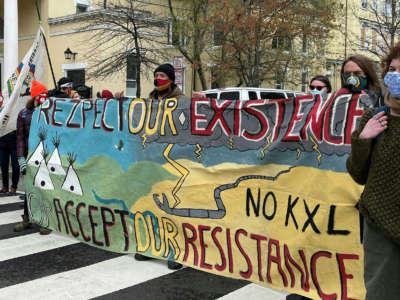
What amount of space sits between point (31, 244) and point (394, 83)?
4.64 meters

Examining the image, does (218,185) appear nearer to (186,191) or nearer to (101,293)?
(186,191)

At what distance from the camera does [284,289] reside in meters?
3.88

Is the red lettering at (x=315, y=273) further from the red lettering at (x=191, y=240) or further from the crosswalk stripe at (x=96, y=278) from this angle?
the red lettering at (x=191, y=240)

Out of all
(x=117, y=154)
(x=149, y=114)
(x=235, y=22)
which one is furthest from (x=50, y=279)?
(x=235, y=22)

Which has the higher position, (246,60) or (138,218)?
(246,60)

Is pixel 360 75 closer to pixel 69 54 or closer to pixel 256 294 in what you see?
pixel 256 294

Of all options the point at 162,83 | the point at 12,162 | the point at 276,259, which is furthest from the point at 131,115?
the point at 12,162

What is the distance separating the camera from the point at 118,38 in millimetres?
22859

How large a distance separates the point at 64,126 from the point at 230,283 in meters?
2.84

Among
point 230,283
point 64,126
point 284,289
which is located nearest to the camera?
point 284,289

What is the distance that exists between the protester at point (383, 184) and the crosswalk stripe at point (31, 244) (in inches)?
156

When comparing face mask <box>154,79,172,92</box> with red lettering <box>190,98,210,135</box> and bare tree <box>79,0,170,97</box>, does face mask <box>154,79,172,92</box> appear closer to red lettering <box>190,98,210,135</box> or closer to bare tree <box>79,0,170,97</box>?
red lettering <box>190,98,210,135</box>

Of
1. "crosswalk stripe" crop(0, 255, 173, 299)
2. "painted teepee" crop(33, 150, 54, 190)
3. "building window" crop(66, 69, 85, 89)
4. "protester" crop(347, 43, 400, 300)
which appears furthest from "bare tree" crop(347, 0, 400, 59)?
"building window" crop(66, 69, 85, 89)

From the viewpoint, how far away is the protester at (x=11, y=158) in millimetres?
8695
